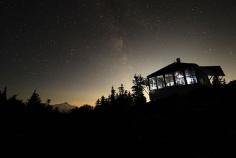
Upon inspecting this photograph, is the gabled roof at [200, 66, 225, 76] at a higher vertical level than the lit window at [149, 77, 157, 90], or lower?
higher

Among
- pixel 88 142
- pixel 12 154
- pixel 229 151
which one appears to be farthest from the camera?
pixel 88 142

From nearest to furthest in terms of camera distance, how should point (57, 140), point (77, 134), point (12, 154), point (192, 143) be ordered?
point (192, 143) → point (12, 154) → point (57, 140) → point (77, 134)

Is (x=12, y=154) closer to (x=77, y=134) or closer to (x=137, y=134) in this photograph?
(x=77, y=134)

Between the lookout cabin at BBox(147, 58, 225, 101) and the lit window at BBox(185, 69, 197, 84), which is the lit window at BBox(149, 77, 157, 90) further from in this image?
the lit window at BBox(185, 69, 197, 84)

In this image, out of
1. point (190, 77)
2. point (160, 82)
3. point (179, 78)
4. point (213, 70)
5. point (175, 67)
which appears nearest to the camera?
point (190, 77)

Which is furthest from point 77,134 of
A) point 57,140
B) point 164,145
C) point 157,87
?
point 157,87

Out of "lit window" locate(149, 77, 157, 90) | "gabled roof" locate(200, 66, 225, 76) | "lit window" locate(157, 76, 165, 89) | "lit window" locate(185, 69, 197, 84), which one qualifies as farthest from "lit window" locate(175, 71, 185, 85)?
"gabled roof" locate(200, 66, 225, 76)

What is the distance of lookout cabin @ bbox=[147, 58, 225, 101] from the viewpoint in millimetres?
31234

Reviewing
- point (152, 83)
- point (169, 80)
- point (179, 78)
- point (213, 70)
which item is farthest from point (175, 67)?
point (213, 70)

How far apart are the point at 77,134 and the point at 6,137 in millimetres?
5945

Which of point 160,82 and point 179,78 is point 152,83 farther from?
point 179,78

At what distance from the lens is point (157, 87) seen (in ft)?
115

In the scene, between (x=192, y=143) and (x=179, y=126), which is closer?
(x=192, y=143)

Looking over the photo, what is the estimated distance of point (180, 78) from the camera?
31938mm
